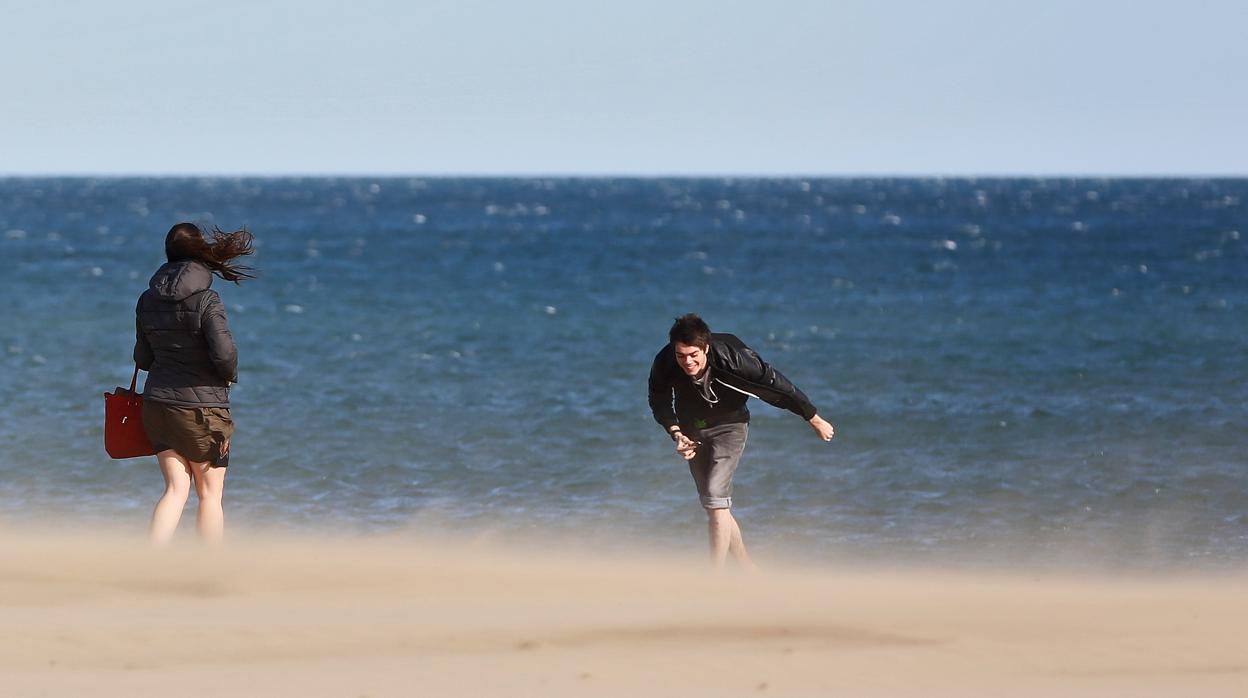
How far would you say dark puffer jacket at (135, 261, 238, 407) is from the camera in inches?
276

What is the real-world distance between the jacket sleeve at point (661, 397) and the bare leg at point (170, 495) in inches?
93.8

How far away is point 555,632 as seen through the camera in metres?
6.65

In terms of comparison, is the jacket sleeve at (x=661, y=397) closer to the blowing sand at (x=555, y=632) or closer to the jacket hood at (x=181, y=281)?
the blowing sand at (x=555, y=632)

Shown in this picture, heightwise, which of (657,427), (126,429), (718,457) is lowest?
(126,429)

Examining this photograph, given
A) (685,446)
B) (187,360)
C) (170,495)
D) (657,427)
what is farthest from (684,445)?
(657,427)

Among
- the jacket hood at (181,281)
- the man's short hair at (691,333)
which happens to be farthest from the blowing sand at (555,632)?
the jacket hood at (181,281)

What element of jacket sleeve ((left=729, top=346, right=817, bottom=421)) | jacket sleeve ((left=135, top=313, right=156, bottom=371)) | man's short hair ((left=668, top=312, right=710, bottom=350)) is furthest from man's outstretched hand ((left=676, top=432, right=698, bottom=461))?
jacket sleeve ((left=135, top=313, right=156, bottom=371))

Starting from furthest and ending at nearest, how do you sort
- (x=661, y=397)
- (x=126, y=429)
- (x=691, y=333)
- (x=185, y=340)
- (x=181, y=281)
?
1. (x=661, y=397)
2. (x=126, y=429)
3. (x=691, y=333)
4. (x=185, y=340)
5. (x=181, y=281)

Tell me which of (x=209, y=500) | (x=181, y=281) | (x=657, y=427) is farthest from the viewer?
(x=657, y=427)

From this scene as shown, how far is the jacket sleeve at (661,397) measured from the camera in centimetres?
766

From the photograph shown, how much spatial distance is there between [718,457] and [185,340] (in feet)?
8.97

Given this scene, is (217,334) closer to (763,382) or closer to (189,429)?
(189,429)

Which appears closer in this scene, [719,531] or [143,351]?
[143,351]

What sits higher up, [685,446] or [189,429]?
[685,446]
